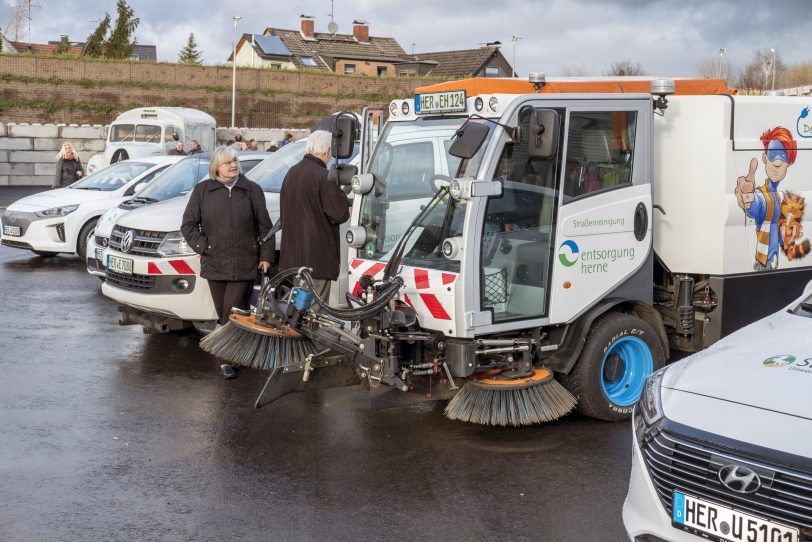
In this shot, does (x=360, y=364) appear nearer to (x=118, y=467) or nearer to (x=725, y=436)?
(x=118, y=467)

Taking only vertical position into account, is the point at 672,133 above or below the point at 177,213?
above

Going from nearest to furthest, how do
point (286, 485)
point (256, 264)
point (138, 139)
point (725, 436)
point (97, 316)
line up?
point (725, 436), point (286, 485), point (256, 264), point (97, 316), point (138, 139)

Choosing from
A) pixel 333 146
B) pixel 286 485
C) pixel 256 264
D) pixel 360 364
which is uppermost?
pixel 333 146

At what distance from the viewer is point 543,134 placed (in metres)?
6.45

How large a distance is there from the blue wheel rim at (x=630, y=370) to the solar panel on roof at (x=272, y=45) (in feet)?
221

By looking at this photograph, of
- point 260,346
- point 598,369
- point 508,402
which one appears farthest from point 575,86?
point 260,346

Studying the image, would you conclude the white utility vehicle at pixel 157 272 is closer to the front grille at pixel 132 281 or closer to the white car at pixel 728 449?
the front grille at pixel 132 281

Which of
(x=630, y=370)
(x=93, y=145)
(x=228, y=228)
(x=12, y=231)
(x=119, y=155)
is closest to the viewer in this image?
(x=630, y=370)

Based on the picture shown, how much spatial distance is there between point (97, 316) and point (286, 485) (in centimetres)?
635

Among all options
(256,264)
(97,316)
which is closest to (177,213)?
(256,264)

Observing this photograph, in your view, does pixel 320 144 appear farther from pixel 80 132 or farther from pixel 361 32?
pixel 361 32

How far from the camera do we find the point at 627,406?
7.43m

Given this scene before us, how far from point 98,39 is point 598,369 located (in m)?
48.6

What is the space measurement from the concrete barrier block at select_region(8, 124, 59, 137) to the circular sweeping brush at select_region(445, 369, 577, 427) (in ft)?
96.1
